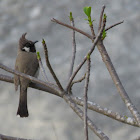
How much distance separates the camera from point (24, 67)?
342 centimetres

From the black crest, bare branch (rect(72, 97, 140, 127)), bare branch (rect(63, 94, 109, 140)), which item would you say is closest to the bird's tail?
the black crest

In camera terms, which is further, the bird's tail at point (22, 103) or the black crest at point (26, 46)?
the black crest at point (26, 46)

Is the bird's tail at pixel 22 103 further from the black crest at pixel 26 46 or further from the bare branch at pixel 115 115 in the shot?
the bare branch at pixel 115 115

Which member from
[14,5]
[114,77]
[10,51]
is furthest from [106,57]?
[14,5]

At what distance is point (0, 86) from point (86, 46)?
1.39 m

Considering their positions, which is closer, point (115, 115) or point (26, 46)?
point (115, 115)

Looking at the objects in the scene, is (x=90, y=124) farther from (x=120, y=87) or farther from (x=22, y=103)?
(x=22, y=103)

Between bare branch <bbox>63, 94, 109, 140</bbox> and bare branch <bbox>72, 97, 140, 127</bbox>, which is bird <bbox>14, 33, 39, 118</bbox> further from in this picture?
bare branch <bbox>63, 94, 109, 140</bbox>

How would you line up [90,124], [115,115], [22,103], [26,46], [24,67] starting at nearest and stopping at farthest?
[90,124] → [115,115] → [22,103] → [24,67] → [26,46]

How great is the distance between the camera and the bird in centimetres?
319

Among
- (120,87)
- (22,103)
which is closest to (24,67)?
(22,103)

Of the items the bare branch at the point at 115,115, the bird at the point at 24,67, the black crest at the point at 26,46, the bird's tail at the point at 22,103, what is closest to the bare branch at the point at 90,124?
the bare branch at the point at 115,115

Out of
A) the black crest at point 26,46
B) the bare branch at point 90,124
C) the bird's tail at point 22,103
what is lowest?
the bare branch at point 90,124

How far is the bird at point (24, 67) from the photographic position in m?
3.19
